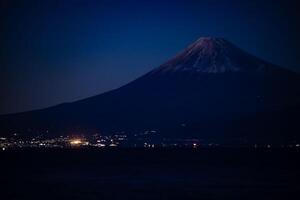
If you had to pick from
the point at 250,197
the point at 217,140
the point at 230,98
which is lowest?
the point at 250,197

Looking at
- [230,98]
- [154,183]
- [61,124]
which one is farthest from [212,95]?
[154,183]

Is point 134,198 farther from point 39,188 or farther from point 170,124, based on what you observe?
point 170,124

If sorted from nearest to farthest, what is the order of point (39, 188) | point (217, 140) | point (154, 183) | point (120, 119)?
1. point (39, 188)
2. point (154, 183)
3. point (217, 140)
4. point (120, 119)

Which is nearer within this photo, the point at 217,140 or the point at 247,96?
the point at 217,140

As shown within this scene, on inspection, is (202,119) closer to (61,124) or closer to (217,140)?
(217,140)

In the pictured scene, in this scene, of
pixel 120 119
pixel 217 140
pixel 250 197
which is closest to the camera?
pixel 250 197

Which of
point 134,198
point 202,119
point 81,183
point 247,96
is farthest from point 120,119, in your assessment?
point 134,198

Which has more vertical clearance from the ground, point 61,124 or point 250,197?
point 61,124

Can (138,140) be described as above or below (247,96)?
below

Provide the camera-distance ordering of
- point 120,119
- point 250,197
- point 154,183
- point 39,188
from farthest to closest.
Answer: point 120,119 → point 154,183 → point 39,188 → point 250,197
